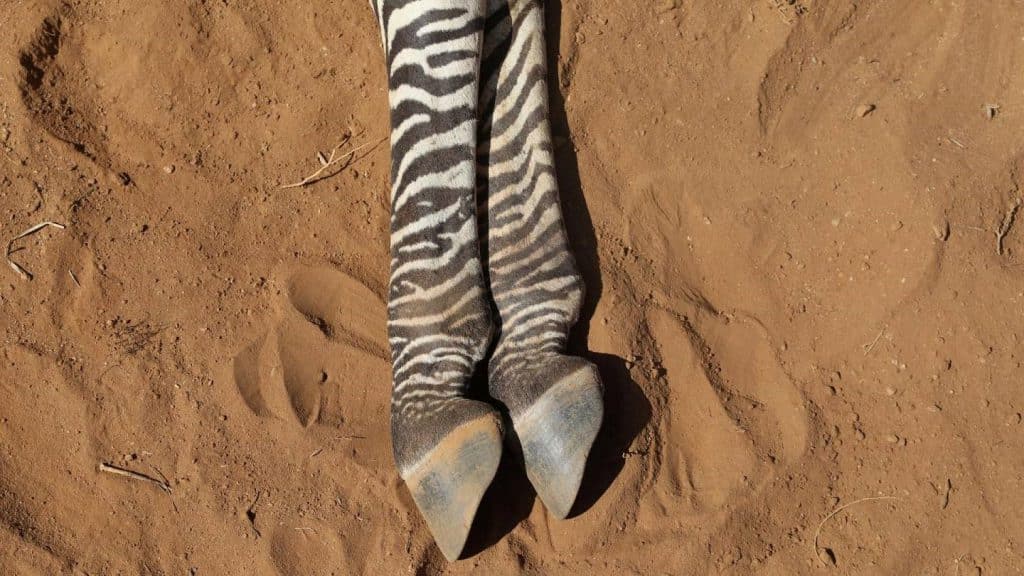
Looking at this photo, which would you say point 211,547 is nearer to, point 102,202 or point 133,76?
point 102,202

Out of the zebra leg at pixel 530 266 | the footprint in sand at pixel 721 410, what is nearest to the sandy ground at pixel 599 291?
the footprint in sand at pixel 721 410

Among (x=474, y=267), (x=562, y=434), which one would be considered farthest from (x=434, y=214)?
(x=562, y=434)

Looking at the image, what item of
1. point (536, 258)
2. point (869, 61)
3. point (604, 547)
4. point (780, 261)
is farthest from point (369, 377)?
point (869, 61)

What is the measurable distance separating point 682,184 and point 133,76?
85.1 inches

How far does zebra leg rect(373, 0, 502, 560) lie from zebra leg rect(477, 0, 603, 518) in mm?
110

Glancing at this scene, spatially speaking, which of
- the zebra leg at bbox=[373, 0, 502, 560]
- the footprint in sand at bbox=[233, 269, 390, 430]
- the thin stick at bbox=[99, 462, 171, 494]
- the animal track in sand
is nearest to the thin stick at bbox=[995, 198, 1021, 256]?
the zebra leg at bbox=[373, 0, 502, 560]

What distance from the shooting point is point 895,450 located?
2467 millimetres

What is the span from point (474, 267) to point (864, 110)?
158cm

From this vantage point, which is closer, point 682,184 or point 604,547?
point 604,547

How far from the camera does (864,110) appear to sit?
262 centimetres

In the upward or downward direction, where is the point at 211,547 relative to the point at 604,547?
upward

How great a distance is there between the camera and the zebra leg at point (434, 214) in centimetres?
241

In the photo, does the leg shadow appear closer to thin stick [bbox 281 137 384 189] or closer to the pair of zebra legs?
the pair of zebra legs

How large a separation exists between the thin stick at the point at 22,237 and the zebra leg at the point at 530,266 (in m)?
1.60
